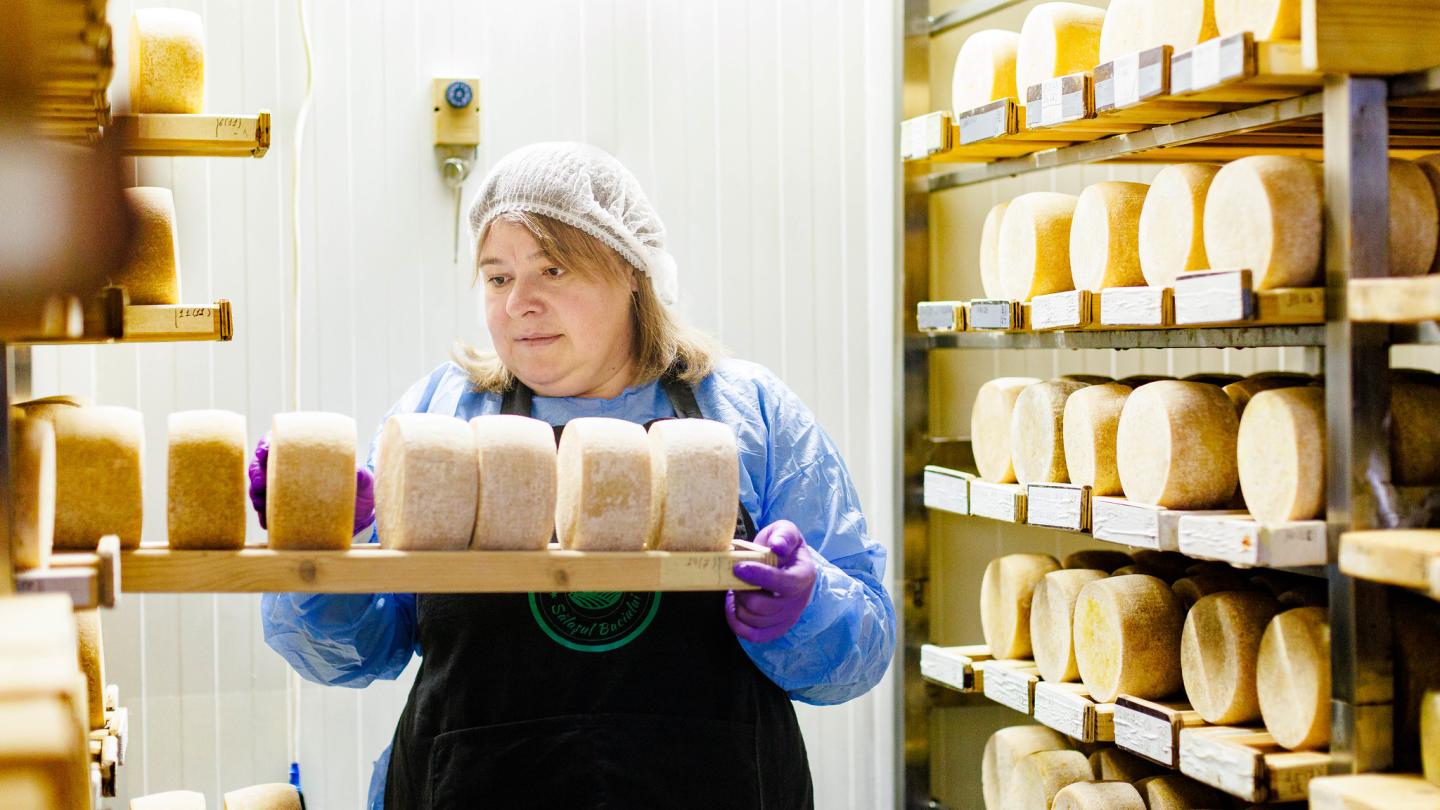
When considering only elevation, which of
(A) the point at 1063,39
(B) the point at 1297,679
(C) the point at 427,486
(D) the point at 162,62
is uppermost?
(A) the point at 1063,39

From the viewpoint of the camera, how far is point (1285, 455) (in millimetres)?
2160

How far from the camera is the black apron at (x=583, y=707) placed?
6.28ft

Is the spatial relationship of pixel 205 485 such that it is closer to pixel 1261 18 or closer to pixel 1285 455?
pixel 1285 455

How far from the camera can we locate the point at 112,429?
4.93 ft

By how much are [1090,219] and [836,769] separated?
175 centimetres

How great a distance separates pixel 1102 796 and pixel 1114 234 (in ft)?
3.58

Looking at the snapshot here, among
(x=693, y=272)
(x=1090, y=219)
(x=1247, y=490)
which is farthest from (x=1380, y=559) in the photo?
(x=693, y=272)

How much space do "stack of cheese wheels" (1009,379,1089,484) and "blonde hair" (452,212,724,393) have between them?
900mm

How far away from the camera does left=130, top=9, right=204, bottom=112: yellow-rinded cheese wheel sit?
2104mm

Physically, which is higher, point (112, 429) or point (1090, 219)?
point (1090, 219)

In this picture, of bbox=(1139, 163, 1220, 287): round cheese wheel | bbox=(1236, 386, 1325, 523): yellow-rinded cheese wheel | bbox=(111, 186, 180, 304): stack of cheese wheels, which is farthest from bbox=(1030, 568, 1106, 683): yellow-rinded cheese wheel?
bbox=(111, 186, 180, 304): stack of cheese wheels

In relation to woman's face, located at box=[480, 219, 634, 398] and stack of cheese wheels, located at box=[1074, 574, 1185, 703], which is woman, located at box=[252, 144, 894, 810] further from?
stack of cheese wheels, located at box=[1074, 574, 1185, 703]

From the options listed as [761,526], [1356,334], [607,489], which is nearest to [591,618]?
[761,526]

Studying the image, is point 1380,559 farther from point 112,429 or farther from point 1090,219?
point 112,429
